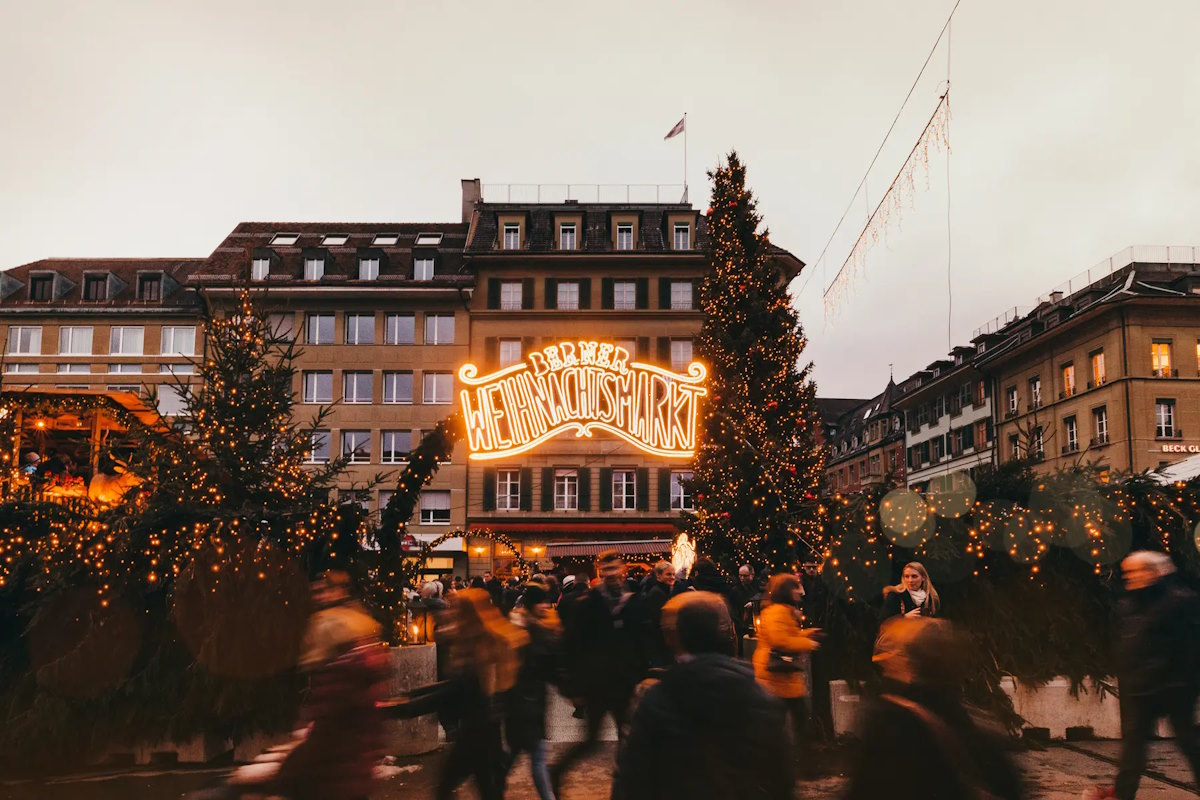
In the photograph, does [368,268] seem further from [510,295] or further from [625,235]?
[625,235]

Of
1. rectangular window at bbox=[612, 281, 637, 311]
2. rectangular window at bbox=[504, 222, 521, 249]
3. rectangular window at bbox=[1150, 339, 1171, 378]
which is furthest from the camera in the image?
rectangular window at bbox=[504, 222, 521, 249]

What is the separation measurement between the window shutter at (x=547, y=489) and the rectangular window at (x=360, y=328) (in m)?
9.99

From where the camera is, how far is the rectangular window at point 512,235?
1973 inches

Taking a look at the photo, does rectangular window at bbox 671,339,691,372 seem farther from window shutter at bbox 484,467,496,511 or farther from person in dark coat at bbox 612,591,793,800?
person in dark coat at bbox 612,591,793,800

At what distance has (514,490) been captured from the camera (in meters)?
48.3

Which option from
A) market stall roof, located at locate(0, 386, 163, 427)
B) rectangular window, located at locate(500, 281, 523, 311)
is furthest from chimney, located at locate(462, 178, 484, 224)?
market stall roof, located at locate(0, 386, 163, 427)

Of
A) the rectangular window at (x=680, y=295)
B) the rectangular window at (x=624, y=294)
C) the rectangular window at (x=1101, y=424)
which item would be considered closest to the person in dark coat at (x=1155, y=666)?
the rectangular window at (x=680, y=295)

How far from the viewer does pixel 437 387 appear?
49250mm

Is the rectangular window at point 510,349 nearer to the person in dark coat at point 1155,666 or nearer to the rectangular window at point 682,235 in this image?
the rectangular window at point 682,235

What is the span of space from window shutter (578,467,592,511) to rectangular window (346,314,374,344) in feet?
37.3

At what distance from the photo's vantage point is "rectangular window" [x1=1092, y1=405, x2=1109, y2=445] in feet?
153

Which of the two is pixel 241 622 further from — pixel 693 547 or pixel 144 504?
pixel 693 547

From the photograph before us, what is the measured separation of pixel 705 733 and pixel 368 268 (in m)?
48.4

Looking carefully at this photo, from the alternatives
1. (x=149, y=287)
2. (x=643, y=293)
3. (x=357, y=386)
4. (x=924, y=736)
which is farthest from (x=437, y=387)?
(x=924, y=736)
